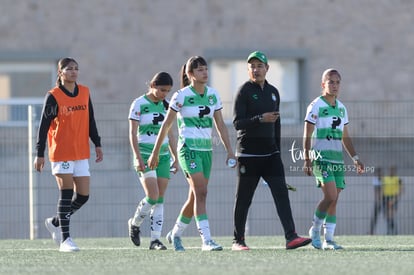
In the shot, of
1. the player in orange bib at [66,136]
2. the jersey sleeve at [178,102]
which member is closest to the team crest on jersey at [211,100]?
the jersey sleeve at [178,102]

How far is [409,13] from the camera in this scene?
24.4m

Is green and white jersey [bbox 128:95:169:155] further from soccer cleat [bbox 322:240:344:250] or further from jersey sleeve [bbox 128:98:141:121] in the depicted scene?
soccer cleat [bbox 322:240:344:250]

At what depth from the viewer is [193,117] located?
12.7 m

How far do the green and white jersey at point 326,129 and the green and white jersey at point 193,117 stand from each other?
1294 millimetres

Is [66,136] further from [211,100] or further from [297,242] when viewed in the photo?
[297,242]

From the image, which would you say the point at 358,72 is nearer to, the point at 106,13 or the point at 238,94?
the point at 106,13

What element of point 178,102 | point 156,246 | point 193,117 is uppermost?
point 178,102

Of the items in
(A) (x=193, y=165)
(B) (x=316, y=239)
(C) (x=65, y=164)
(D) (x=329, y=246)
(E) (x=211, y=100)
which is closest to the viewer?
(A) (x=193, y=165)

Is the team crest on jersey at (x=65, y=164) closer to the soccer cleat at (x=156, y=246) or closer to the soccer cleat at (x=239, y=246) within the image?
the soccer cleat at (x=156, y=246)

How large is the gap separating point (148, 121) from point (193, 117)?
4.06 feet

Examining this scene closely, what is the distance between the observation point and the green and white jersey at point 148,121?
13766mm

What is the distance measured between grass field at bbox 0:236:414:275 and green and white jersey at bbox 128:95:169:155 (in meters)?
1.21

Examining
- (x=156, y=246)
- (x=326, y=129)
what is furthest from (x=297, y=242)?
(x=156, y=246)

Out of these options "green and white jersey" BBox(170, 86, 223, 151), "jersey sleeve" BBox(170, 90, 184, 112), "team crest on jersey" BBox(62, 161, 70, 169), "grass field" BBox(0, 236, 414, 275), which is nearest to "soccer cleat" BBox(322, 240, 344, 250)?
"grass field" BBox(0, 236, 414, 275)
